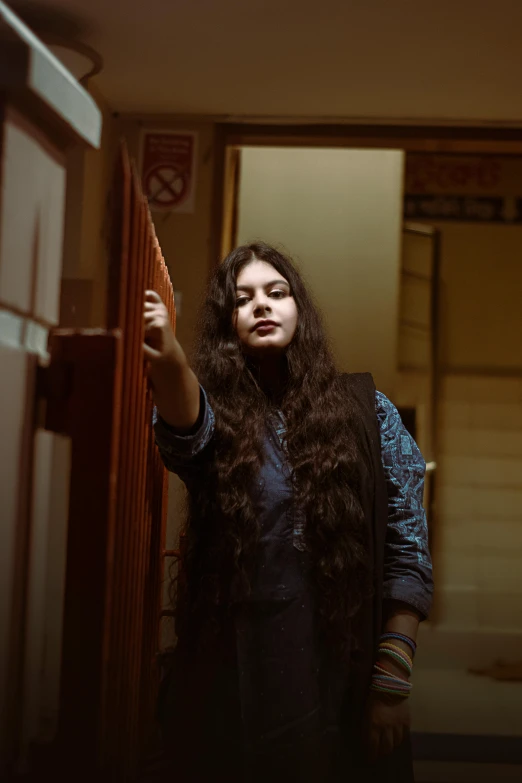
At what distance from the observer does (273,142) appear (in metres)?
2.25

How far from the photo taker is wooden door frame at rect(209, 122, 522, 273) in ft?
7.16

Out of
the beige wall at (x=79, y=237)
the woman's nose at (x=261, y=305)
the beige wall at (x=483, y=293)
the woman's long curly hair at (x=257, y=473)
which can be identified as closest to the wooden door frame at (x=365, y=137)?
the woman's long curly hair at (x=257, y=473)

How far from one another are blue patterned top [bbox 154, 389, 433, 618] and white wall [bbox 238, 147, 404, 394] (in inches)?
51.8

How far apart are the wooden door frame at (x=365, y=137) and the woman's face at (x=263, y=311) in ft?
3.46

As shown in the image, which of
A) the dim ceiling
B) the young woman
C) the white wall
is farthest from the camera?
the white wall

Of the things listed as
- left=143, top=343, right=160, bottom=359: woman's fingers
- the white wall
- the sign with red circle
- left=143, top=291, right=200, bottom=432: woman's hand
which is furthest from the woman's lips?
the white wall

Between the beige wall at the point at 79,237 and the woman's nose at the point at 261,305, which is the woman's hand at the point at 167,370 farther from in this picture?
the woman's nose at the point at 261,305

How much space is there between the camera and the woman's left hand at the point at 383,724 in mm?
1148

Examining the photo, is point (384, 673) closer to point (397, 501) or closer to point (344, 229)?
point (397, 501)

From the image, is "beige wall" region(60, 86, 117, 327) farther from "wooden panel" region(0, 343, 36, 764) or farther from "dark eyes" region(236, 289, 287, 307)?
"dark eyes" region(236, 289, 287, 307)

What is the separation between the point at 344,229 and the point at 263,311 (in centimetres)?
158

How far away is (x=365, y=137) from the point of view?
2.19 meters

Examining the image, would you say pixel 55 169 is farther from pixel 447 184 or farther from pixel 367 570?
pixel 447 184

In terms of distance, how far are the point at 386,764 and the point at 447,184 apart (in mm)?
3757
